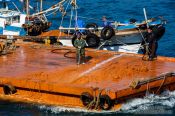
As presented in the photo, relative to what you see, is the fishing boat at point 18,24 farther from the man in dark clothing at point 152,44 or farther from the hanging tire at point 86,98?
the hanging tire at point 86,98

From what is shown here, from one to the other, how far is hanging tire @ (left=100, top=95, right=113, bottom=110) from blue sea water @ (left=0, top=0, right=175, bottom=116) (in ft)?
0.92

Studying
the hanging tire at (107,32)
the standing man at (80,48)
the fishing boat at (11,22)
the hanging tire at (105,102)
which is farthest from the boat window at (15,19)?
the hanging tire at (105,102)

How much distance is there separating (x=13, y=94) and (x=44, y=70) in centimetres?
193

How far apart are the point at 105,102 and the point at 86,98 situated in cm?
78

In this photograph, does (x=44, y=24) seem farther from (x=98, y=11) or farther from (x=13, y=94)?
(x=98, y=11)

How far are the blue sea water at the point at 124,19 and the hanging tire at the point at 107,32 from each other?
5.56m

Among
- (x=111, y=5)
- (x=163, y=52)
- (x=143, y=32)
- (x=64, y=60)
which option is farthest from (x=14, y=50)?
(x=111, y=5)

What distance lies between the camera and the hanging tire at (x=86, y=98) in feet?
76.3

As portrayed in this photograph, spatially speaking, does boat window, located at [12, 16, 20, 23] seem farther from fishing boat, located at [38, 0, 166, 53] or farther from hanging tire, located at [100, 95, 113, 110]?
hanging tire, located at [100, 95, 113, 110]

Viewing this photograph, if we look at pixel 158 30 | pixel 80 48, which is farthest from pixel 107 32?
pixel 80 48

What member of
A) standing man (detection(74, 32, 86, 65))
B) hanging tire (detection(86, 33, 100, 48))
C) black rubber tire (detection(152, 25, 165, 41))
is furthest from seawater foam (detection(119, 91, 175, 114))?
hanging tire (detection(86, 33, 100, 48))

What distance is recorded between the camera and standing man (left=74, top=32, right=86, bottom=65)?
1057 inches

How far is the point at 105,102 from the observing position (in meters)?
23.4

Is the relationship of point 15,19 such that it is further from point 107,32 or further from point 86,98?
point 86,98
